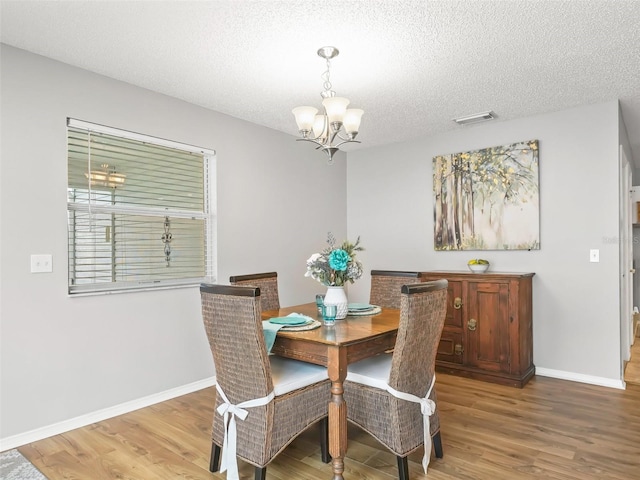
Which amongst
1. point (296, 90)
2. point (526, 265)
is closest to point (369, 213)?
point (526, 265)

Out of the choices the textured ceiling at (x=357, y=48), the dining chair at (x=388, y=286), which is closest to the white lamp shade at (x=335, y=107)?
the textured ceiling at (x=357, y=48)

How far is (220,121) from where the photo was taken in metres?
3.75

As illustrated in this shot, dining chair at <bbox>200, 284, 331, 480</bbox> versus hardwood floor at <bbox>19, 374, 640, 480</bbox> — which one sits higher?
dining chair at <bbox>200, 284, 331, 480</bbox>

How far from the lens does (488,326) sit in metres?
3.66

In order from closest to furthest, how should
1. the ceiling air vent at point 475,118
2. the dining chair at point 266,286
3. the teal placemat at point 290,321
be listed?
the teal placemat at point 290,321, the dining chair at point 266,286, the ceiling air vent at point 475,118

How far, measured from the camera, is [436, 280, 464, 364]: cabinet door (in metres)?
3.81

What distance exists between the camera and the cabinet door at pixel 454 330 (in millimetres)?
3812

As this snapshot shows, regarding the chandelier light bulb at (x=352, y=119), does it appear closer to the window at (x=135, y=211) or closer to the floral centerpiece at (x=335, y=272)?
the floral centerpiece at (x=335, y=272)

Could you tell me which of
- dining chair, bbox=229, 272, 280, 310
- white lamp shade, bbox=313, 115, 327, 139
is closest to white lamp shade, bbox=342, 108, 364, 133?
white lamp shade, bbox=313, 115, 327, 139

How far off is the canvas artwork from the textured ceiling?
558mm

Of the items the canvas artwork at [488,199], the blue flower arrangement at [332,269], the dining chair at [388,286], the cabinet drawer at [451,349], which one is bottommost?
the cabinet drawer at [451,349]

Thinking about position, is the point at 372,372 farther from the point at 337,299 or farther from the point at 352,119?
the point at 352,119

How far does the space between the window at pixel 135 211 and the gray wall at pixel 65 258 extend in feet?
0.30

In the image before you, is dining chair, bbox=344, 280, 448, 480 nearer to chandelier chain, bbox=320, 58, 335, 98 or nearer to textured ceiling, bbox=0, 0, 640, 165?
textured ceiling, bbox=0, 0, 640, 165
